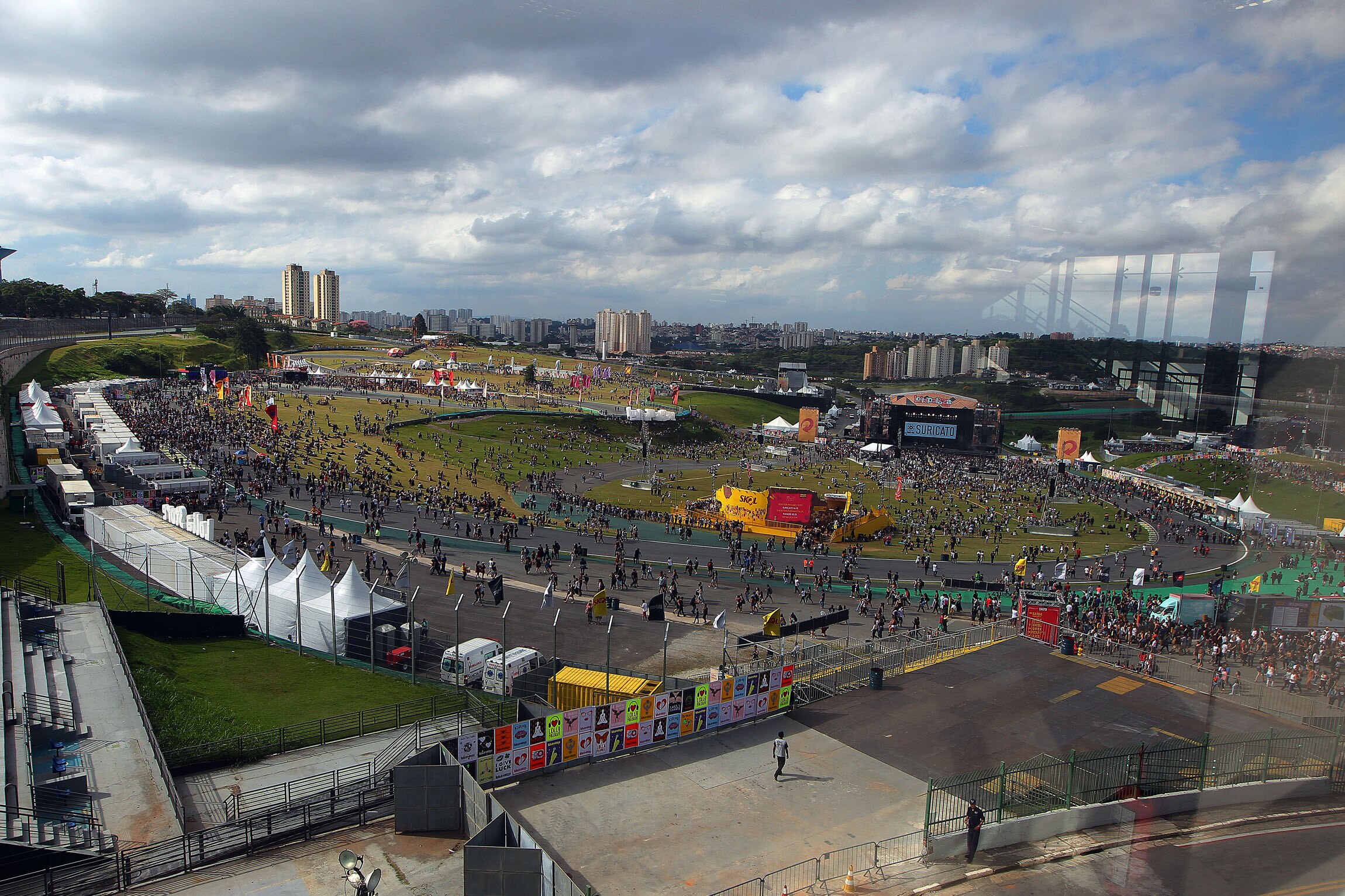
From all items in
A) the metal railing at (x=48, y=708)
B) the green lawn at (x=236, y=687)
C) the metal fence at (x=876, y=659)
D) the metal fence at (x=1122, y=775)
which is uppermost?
the metal fence at (x=1122, y=775)

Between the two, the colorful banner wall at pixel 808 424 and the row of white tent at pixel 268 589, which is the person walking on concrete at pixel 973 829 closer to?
the row of white tent at pixel 268 589

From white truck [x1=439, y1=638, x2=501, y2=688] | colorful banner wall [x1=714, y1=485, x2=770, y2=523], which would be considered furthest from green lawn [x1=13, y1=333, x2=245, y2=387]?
white truck [x1=439, y1=638, x2=501, y2=688]

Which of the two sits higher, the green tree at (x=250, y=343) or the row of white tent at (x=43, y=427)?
the green tree at (x=250, y=343)

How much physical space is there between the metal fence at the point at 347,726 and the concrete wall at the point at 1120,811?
9.26 meters

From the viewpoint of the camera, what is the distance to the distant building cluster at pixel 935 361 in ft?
328

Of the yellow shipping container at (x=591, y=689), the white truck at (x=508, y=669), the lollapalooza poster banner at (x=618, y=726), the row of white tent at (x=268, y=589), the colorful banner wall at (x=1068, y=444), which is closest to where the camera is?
the lollapalooza poster banner at (x=618, y=726)

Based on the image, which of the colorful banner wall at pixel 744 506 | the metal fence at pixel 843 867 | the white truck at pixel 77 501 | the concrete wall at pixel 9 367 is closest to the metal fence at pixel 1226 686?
the metal fence at pixel 843 867

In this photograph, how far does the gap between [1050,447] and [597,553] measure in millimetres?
77411

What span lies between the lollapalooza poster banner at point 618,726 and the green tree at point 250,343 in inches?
4120

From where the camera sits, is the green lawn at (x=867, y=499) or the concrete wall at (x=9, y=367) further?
the green lawn at (x=867, y=499)

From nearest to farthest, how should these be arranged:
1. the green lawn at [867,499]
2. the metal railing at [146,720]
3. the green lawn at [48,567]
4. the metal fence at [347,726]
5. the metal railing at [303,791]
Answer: the metal railing at [146,720] < the metal railing at [303,791] < the metal fence at [347,726] < the green lawn at [48,567] < the green lawn at [867,499]

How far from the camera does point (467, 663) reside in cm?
2055

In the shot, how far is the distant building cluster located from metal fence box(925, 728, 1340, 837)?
82754 mm

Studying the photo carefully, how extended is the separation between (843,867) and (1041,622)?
534 inches
